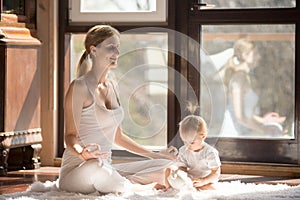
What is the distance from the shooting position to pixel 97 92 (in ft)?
12.0

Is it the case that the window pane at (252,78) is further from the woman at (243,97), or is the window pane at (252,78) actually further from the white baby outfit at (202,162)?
the white baby outfit at (202,162)

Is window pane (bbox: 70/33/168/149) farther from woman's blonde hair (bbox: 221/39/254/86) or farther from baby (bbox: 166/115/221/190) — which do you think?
baby (bbox: 166/115/221/190)

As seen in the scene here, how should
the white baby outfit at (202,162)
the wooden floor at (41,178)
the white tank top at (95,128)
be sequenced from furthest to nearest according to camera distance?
the wooden floor at (41,178) → the white baby outfit at (202,162) → the white tank top at (95,128)

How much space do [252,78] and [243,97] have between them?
4.9 inches

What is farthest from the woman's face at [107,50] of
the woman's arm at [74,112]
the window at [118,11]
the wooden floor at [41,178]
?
the window at [118,11]

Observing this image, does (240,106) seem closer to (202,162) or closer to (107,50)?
(202,162)

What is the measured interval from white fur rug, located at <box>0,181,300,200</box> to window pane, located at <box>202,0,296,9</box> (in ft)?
3.94

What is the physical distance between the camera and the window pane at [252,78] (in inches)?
180

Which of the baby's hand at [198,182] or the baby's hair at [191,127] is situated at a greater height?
the baby's hair at [191,127]

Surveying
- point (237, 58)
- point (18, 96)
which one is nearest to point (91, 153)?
point (18, 96)

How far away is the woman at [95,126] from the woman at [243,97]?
1.04 metres

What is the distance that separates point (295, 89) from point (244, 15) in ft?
1.73

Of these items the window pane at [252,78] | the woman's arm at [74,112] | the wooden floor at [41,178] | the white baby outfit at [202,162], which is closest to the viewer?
the woman's arm at [74,112]

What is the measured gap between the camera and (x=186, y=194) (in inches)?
135
